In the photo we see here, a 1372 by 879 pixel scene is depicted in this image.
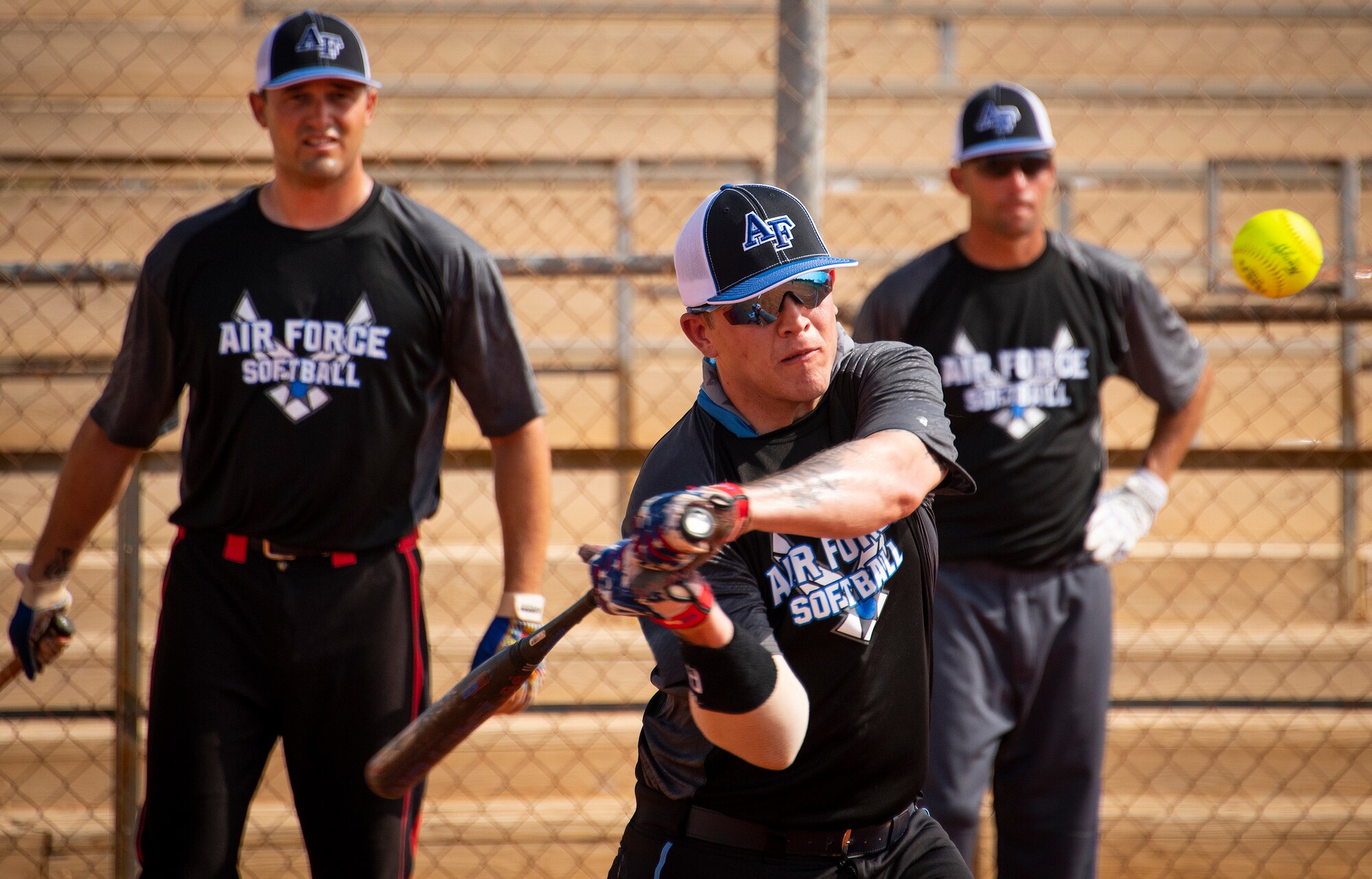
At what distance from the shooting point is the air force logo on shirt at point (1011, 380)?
2871mm

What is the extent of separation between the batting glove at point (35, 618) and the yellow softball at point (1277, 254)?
290 cm

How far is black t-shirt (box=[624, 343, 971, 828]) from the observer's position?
1.66 meters

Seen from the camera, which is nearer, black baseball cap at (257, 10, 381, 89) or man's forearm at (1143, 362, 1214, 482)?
black baseball cap at (257, 10, 381, 89)

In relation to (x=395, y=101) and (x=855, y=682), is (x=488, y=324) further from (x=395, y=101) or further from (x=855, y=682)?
(x=395, y=101)

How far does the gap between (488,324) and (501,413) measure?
0.19 m

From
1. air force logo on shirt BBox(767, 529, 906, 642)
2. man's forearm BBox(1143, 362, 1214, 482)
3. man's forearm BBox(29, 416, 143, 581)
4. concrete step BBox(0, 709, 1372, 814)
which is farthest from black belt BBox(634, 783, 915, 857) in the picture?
concrete step BBox(0, 709, 1372, 814)

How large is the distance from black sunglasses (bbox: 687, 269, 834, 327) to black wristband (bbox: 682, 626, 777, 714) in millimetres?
456

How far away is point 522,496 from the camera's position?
261 cm

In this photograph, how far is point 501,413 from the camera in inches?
101

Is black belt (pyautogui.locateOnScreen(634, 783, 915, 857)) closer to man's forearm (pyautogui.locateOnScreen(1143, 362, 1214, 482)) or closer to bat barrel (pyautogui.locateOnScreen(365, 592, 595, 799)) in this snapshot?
bat barrel (pyautogui.locateOnScreen(365, 592, 595, 799))

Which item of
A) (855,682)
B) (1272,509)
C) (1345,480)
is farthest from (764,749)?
(1272,509)

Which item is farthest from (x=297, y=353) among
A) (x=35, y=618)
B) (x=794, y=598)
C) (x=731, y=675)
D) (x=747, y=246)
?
(x=731, y=675)

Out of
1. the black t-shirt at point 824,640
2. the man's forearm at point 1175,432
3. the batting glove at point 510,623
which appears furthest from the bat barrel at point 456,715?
the man's forearm at point 1175,432

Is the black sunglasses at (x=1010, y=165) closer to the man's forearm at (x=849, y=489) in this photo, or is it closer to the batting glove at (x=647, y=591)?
the man's forearm at (x=849, y=489)
